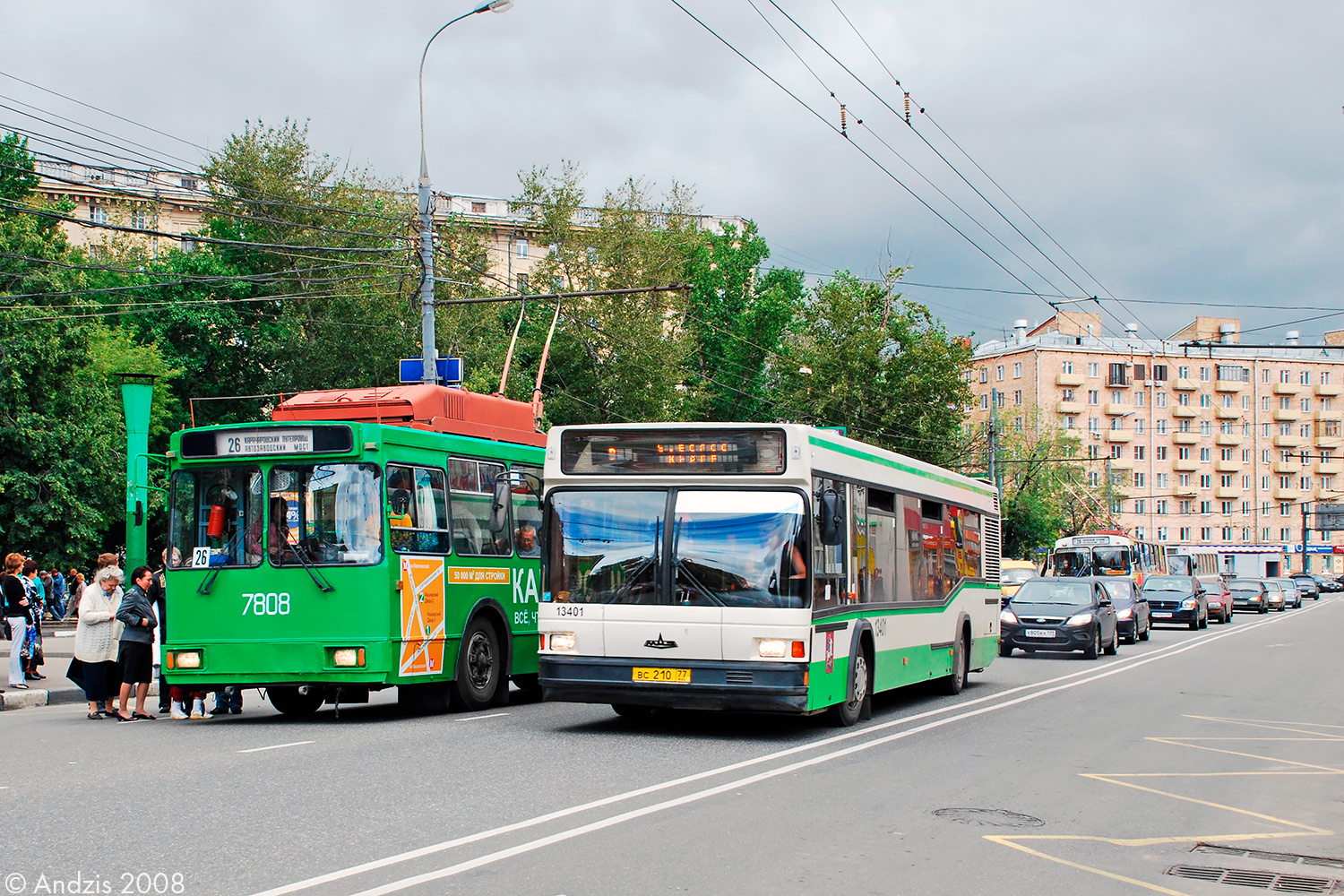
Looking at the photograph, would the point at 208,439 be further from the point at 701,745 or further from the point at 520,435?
the point at 701,745

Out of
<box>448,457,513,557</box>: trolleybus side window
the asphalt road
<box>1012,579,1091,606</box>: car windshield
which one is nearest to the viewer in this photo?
the asphalt road

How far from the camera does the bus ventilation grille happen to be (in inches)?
788

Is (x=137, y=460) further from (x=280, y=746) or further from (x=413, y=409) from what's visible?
(x=280, y=746)

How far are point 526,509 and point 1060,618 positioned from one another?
1380 cm

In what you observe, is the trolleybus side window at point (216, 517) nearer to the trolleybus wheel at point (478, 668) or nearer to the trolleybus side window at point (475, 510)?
the trolleybus side window at point (475, 510)

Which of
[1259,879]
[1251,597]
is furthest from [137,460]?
[1251,597]

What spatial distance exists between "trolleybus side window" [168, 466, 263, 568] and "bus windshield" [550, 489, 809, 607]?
310 centimetres

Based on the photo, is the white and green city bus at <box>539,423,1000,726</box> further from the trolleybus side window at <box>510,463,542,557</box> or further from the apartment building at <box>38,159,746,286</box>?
the apartment building at <box>38,159,746,286</box>

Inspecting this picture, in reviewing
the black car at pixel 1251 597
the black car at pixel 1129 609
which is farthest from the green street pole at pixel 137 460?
the black car at pixel 1251 597

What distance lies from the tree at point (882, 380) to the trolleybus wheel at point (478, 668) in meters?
49.0

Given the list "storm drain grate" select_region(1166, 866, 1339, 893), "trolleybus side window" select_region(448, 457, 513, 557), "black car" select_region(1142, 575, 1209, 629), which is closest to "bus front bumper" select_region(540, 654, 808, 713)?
"trolleybus side window" select_region(448, 457, 513, 557)

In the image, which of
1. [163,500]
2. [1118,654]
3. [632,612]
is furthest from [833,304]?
[632,612]

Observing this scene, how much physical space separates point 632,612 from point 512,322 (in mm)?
51380

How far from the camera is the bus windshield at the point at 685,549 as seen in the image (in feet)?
40.3
